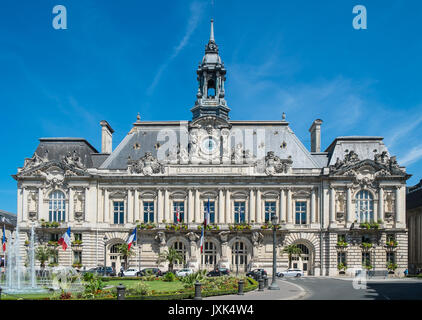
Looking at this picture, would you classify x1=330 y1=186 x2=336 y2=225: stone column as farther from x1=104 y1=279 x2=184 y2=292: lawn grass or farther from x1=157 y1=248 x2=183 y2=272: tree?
x1=104 y1=279 x2=184 y2=292: lawn grass

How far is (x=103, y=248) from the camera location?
60312 mm

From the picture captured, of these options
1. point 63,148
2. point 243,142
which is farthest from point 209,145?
point 63,148

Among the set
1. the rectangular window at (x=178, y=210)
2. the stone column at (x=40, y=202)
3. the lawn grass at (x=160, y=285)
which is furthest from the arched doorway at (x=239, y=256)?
the stone column at (x=40, y=202)

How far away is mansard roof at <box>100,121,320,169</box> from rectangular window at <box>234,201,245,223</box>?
735 cm

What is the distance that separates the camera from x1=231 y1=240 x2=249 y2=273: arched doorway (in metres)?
59.4

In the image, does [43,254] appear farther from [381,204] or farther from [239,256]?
[381,204]

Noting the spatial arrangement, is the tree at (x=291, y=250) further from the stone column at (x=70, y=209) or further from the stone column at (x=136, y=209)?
the stone column at (x=70, y=209)

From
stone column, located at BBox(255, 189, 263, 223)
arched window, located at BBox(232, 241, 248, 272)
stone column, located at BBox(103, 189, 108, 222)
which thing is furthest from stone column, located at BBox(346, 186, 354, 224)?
stone column, located at BBox(103, 189, 108, 222)

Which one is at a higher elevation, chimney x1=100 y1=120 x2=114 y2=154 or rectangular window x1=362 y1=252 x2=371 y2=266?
chimney x1=100 y1=120 x2=114 y2=154

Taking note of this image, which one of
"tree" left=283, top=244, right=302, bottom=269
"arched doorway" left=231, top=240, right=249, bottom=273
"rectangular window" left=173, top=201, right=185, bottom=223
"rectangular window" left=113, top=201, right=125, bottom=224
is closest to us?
"tree" left=283, top=244, right=302, bottom=269

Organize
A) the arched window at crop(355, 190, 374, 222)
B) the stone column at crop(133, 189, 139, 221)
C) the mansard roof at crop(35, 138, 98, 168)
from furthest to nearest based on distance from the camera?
the mansard roof at crop(35, 138, 98, 168) → the stone column at crop(133, 189, 139, 221) → the arched window at crop(355, 190, 374, 222)

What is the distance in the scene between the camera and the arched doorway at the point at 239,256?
59406 millimetres
